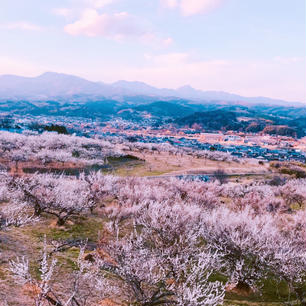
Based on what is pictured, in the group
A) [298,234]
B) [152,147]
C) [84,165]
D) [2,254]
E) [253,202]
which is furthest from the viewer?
[152,147]

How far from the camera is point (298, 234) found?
25.7 metres

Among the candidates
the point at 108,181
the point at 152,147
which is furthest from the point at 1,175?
the point at 152,147

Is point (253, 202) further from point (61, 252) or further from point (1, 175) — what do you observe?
point (1, 175)

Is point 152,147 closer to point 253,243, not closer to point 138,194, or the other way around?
point 138,194

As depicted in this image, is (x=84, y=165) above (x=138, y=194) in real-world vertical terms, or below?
below

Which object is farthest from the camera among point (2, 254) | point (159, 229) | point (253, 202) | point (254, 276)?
A: point (253, 202)

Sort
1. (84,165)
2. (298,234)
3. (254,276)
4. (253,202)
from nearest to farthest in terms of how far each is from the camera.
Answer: (254,276) → (298,234) → (253,202) → (84,165)

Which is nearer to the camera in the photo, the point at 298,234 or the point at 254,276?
the point at 254,276

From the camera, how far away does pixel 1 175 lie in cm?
3609

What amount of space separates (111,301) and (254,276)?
10.7 m

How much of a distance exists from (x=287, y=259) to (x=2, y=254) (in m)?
18.2

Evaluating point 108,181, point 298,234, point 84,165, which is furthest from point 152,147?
point 298,234

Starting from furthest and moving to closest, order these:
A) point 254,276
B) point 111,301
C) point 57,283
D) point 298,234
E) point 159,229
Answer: point 298,234
point 159,229
point 254,276
point 57,283
point 111,301

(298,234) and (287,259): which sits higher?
(287,259)
